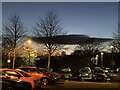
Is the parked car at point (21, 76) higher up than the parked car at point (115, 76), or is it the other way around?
the parked car at point (21, 76)

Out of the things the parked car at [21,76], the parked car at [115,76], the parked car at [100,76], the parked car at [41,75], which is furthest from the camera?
the parked car at [115,76]

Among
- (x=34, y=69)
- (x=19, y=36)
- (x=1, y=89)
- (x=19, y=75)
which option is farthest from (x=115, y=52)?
(x=1, y=89)

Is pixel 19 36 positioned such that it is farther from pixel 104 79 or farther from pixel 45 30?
pixel 104 79

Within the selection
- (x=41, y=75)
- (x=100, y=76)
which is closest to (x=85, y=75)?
(x=100, y=76)

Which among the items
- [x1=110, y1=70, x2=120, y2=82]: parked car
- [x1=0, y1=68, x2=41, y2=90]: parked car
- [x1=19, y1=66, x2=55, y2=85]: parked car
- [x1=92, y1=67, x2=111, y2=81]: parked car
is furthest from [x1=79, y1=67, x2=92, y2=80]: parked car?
[x1=0, y1=68, x2=41, y2=90]: parked car

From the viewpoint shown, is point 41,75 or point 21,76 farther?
point 41,75

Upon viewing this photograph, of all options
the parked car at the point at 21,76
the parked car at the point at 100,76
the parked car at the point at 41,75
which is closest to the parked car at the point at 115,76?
the parked car at the point at 100,76

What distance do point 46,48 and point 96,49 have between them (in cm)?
3373

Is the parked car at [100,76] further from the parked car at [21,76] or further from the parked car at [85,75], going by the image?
the parked car at [21,76]

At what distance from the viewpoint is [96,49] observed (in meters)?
77.4

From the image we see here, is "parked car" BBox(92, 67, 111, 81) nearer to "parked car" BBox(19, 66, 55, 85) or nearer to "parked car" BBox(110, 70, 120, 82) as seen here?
"parked car" BBox(110, 70, 120, 82)

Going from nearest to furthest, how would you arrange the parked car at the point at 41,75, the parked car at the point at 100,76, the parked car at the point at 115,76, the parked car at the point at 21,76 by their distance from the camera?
the parked car at the point at 21,76 → the parked car at the point at 41,75 → the parked car at the point at 100,76 → the parked car at the point at 115,76

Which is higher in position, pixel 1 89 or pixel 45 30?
pixel 45 30

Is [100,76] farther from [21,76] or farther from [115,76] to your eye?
[21,76]
